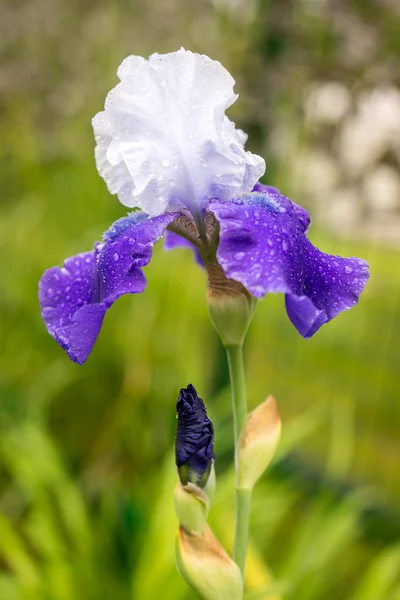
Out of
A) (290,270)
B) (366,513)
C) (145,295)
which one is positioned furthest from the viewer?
(145,295)

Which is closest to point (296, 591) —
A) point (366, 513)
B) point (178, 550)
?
point (366, 513)

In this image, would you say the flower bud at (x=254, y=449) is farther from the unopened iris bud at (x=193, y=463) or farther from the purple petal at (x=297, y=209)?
the purple petal at (x=297, y=209)

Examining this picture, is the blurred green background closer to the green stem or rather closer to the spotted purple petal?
the green stem

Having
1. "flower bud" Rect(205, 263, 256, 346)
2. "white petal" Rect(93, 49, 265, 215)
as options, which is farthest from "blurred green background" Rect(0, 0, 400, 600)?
"white petal" Rect(93, 49, 265, 215)

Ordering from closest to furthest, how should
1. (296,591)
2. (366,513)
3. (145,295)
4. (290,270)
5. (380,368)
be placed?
1. (290,270)
2. (296,591)
3. (366,513)
4. (145,295)
5. (380,368)

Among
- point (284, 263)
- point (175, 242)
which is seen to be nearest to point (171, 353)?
point (175, 242)

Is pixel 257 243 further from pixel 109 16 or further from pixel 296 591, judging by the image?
pixel 109 16

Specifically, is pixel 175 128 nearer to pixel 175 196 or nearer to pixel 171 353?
pixel 175 196
